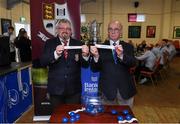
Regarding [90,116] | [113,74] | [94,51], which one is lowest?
[90,116]

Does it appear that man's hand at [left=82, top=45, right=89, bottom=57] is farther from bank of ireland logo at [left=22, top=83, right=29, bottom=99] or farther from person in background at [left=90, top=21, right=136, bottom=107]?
bank of ireland logo at [left=22, top=83, right=29, bottom=99]

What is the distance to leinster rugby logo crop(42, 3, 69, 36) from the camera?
10.3 feet

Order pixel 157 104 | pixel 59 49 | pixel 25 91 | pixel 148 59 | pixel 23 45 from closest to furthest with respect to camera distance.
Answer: pixel 59 49, pixel 25 91, pixel 157 104, pixel 148 59, pixel 23 45

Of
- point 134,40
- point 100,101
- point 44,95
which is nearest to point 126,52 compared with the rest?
point 100,101

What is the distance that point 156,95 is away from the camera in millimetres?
5094

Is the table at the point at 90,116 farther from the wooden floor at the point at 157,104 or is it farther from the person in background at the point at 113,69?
the wooden floor at the point at 157,104

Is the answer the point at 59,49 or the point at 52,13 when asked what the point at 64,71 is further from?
the point at 52,13

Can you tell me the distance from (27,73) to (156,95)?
2916 mm

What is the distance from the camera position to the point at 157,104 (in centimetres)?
443

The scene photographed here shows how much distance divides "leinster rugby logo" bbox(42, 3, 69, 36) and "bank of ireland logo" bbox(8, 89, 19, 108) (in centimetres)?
103

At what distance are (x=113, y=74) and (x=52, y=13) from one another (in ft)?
4.79

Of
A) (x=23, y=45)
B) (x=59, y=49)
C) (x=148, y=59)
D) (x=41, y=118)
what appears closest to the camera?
(x=59, y=49)

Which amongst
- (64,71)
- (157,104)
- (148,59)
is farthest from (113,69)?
(148,59)

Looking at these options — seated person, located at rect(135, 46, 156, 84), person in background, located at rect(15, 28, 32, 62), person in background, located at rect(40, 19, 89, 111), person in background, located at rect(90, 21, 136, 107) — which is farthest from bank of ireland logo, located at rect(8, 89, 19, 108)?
→ seated person, located at rect(135, 46, 156, 84)
